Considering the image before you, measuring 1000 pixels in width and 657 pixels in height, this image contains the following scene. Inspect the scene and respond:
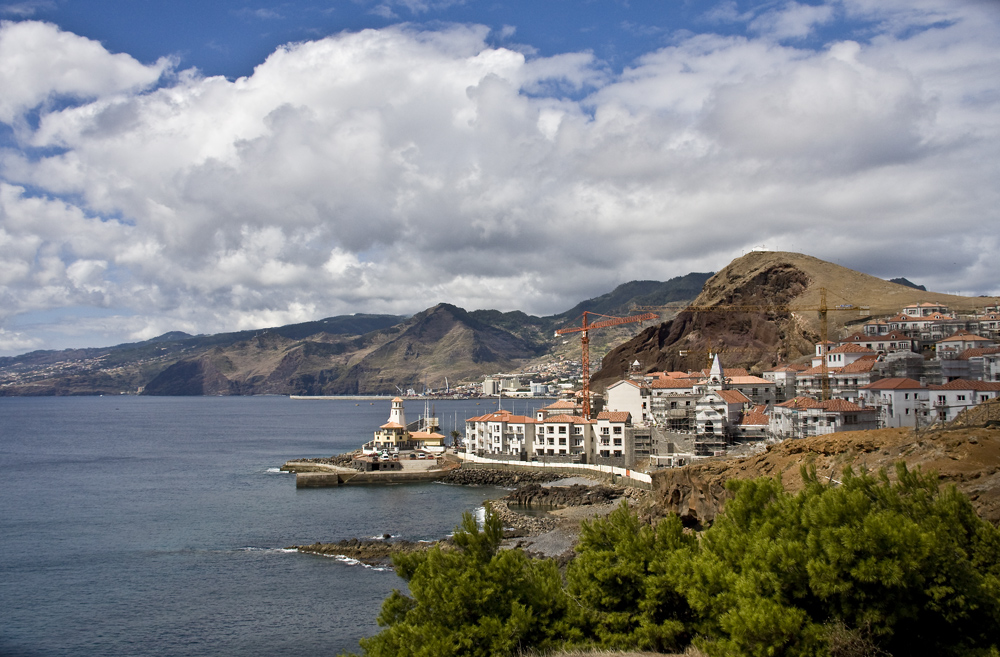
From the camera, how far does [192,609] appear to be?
3019 centimetres

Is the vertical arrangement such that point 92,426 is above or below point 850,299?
below

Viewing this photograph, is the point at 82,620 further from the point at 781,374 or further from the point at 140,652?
the point at 781,374

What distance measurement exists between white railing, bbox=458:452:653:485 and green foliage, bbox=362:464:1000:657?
33486 millimetres

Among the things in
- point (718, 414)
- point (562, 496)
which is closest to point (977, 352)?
point (718, 414)

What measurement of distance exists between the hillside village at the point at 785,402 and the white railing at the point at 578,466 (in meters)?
1.20

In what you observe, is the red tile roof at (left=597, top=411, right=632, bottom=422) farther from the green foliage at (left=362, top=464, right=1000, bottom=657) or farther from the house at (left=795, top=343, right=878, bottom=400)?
the green foliage at (left=362, top=464, right=1000, bottom=657)

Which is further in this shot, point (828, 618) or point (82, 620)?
point (82, 620)

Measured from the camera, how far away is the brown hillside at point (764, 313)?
93.0m

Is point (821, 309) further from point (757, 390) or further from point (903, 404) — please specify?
point (903, 404)

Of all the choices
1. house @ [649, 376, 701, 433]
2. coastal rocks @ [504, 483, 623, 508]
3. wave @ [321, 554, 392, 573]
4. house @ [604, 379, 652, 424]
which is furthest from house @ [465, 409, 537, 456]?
wave @ [321, 554, 392, 573]

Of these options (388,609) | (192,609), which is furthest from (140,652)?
(388,609)

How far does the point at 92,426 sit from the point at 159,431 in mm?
22773

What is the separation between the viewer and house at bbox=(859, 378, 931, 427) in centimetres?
4331

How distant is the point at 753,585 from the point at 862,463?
16.2 metres
